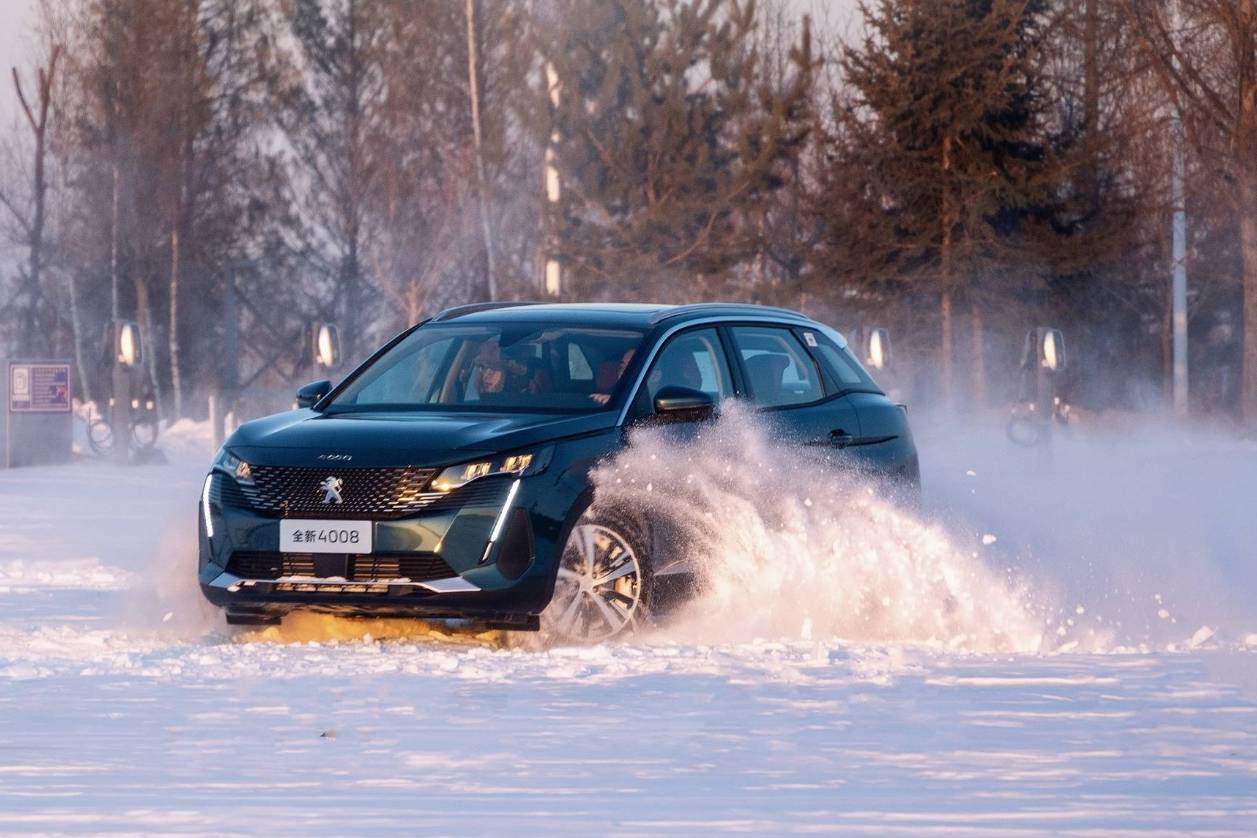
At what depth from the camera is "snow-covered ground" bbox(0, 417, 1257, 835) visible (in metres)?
5.98

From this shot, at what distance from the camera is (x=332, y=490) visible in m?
8.93

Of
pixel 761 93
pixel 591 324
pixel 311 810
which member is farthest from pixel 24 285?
pixel 311 810

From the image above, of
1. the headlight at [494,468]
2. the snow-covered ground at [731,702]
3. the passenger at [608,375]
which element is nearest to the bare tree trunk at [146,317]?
the snow-covered ground at [731,702]

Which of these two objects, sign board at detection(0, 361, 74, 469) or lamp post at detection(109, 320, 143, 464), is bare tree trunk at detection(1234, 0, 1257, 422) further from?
sign board at detection(0, 361, 74, 469)

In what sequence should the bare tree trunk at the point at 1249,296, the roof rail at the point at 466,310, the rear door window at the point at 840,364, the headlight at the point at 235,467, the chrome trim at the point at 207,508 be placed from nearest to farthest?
the headlight at the point at 235,467
the chrome trim at the point at 207,508
the roof rail at the point at 466,310
the rear door window at the point at 840,364
the bare tree trunk at the point at 1249,296

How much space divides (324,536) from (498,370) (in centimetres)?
153

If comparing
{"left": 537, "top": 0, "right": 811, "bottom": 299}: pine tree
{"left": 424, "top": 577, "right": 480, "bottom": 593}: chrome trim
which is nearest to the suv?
{"left": 424, "top": 577, "right": 480, "bottom": 593}: chrome trim

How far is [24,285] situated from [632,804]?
5647cm

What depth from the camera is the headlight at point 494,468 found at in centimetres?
888

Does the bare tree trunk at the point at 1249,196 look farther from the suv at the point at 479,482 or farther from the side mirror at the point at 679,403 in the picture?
the side mirror at the point at 679,403

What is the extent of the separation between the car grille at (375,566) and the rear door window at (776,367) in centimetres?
→ 209

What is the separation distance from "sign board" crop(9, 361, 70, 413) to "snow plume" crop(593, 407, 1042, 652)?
63.2 ft

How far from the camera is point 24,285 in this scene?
59.9 metres

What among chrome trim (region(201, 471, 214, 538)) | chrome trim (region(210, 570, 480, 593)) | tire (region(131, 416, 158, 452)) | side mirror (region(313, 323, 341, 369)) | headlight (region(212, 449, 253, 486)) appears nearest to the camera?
chrome trim (region(210, 570, 480, 593))
